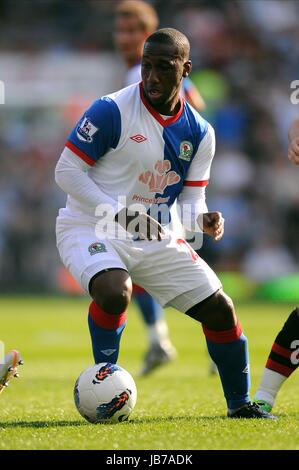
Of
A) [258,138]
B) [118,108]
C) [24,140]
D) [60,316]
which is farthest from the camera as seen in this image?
[24,140]

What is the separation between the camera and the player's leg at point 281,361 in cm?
586

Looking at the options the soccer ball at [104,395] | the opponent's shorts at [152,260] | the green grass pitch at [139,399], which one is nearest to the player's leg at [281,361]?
the green grass pitch at [139,399]

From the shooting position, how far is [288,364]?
19.4ft

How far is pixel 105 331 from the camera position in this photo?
18.5 ft

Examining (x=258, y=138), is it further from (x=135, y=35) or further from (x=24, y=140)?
(x=135, y=35)

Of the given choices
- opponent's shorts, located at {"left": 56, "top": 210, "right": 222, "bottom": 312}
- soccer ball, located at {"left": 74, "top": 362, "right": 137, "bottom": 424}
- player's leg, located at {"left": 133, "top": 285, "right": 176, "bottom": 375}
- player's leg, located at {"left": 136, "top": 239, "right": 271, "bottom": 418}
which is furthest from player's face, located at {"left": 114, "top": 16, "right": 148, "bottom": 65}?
soccer ball, located at {"left": 74, "top": 362, "right": 137, "bottom": 424}

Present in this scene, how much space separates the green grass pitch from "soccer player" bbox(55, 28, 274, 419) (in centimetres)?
50

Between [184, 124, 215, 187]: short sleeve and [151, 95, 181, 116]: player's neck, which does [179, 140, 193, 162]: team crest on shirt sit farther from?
[151, 95, 181, 116]: player's neck

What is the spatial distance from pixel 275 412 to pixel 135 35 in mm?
3942

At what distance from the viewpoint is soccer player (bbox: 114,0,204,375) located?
8492 millimetres

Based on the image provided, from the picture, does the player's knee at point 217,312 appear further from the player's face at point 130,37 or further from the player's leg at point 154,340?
the player's face at point 130,37

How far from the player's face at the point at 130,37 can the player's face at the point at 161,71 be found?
9.60ft
